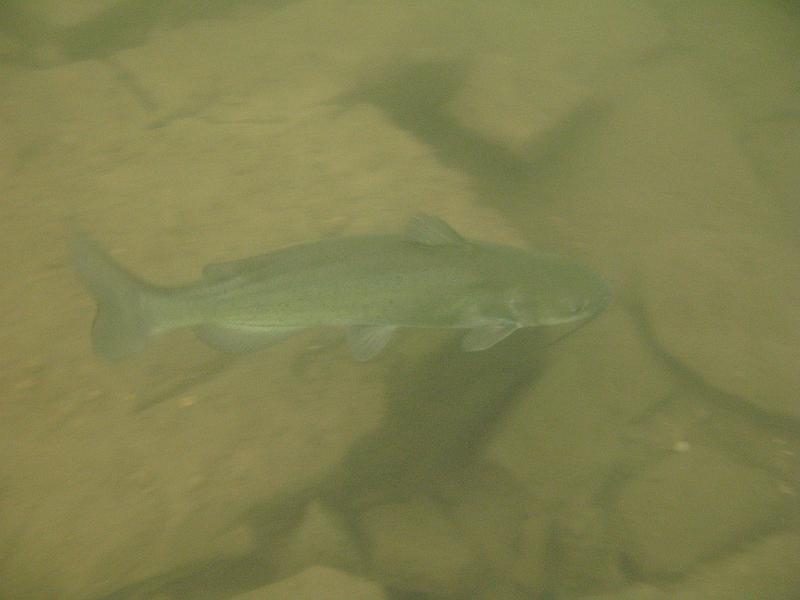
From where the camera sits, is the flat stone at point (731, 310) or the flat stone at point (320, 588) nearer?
the flat stone at point (320, 588)

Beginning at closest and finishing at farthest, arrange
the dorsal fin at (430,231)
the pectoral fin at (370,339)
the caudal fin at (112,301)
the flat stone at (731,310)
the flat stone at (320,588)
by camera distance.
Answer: the flat stone at (320,588), the caudal fin at (112,301), the dorsal fin at (430,231), the pectoral fin at (370,339), the flat stone at (731,310)

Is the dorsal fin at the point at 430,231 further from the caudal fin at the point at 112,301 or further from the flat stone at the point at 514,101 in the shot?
the flat stone at the point at 514,101

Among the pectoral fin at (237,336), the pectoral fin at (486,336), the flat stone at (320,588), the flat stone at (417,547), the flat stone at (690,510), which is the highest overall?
the pectoral fin at (486,336)

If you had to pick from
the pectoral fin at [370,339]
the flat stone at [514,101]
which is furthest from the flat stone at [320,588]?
the flat stone at [514,101]

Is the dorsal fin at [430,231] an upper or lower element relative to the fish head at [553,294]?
upper

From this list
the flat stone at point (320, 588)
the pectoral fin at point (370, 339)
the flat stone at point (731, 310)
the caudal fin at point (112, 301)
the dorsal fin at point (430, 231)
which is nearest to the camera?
the flat stone at point (320, 588)

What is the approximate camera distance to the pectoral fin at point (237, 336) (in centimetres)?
301

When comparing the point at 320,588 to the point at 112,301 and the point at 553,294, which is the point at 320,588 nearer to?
the point at 112,301

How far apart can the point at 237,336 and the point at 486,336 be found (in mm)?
1251

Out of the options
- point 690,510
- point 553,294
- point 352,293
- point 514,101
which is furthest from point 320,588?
point 514,101

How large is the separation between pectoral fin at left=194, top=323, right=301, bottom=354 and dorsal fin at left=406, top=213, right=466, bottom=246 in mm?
765

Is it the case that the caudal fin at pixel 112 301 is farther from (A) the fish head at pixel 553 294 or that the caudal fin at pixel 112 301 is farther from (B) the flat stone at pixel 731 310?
(B) the flat stone at pixel 731 310

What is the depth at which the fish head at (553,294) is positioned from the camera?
3072mm

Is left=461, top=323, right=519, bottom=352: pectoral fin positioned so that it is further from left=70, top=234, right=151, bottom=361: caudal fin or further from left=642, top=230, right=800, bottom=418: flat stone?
left=70, top=234, right=151, bottom=361: caudal fin
